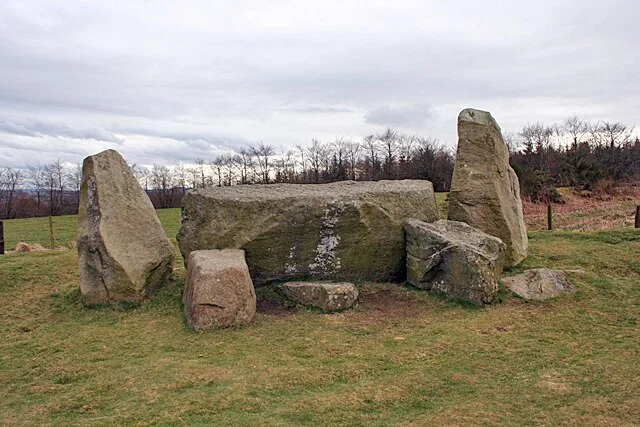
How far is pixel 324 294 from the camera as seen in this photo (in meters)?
8.70

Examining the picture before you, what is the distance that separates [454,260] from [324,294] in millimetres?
2213

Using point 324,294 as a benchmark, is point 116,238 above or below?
above

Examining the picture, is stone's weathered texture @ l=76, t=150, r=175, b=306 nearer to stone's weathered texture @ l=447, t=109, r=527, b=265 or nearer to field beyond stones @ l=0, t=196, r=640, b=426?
field beyond stones @ l=0, t=196, r=640, b=426

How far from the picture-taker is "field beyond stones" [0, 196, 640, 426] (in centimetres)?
526

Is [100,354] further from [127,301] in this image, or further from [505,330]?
[505,330]

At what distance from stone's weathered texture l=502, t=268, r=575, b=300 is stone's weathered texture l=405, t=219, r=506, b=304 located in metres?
0.44

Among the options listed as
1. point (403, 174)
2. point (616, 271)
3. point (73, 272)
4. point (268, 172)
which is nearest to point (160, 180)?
point (268, 172)

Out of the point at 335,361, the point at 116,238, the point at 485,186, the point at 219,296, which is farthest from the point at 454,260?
the point at 116,238

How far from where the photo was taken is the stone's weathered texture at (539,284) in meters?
9.12

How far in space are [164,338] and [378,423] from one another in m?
3.71

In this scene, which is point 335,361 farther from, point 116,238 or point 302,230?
point 116,238

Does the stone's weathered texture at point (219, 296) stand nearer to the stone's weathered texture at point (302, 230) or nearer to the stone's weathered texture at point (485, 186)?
the stone's weathered texture at point (302, 230)

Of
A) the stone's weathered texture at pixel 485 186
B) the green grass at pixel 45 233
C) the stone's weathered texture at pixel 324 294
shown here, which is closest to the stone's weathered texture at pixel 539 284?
the stone's weathered texture at pixel 485 186

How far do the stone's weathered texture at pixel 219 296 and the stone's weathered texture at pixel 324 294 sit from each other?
1.00 meters
